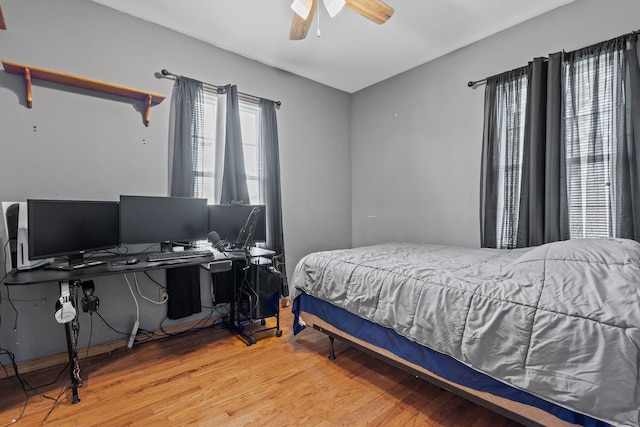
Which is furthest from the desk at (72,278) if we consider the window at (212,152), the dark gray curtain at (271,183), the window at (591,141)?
the window at (591,141)

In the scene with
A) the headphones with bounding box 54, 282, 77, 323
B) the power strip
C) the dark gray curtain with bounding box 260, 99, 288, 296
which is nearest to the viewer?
the headphones with bounding box 54, 282, 77, 323

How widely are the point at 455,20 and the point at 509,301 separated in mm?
2571

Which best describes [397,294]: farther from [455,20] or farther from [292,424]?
[455,20]

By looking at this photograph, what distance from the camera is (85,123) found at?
2.39 meters

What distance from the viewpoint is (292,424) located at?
62.5 inches

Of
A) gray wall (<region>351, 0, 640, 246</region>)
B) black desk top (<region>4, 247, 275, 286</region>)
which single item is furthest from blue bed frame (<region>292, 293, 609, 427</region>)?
gray wall (<region>351, 0, 640, 246</region>)

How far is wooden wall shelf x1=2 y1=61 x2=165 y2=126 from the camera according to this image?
2.08 m

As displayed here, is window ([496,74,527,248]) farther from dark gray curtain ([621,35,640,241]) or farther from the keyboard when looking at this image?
the keyboard

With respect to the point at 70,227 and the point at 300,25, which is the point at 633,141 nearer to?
the point at 300,25

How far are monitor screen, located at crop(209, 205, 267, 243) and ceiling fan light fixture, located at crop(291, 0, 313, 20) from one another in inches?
64.8

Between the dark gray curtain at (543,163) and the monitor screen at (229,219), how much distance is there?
2395 millimetres

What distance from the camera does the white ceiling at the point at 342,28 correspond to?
2.51 metres

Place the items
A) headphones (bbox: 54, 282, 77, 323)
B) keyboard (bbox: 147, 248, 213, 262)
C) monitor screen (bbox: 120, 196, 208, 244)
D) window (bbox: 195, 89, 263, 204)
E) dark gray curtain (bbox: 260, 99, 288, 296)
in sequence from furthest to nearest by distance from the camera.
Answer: dark gray curtain (bbox: 260, 99, 288, 296), window (bbox: 195, 89, 263, 204), monitor screen (bbox: 120, 196, 208, 244), keyboard (bbox: 147, 248, 213, 262), headphones (bbox: 54, 282, 77, 323)

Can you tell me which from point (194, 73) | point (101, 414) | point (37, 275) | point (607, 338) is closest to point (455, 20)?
point (194, 73)
